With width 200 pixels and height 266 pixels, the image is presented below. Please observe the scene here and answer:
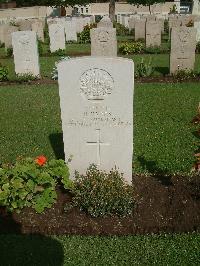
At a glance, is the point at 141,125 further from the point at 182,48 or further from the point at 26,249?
the point at 182,48

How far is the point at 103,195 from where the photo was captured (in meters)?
4.70

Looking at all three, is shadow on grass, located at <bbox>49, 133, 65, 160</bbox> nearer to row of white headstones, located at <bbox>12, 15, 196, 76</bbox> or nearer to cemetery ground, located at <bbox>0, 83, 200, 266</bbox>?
cemetery ground, located at <bbox>0, 83, 200, 266</bbox>

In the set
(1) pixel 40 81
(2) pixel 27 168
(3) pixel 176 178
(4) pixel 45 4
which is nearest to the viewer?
(2) pixel 27 168

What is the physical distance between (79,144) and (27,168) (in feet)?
2.47

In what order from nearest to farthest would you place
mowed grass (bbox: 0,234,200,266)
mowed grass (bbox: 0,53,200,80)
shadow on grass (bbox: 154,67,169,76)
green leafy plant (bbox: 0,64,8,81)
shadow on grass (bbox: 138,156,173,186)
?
mowed grass (bbox: 0,234,200,266) < shadow on grass (bbox: 138,156,173,186) < green leafy plant (bbox: 0,64,8,81) < shadow on grass (bbox: 154,67,169,76) < mowed grass (bbox: 0,53,200,80)

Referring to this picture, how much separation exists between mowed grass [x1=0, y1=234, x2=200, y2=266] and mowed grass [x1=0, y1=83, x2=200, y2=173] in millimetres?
1866

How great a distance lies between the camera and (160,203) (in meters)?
5.04

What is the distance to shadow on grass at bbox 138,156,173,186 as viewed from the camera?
5650 mm

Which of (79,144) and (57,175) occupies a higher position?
(79,144)

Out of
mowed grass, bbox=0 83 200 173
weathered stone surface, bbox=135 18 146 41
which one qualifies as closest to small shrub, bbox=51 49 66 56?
weathered stone surface, bbox=135 18 146 41

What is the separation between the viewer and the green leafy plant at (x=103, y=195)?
15.5 feet

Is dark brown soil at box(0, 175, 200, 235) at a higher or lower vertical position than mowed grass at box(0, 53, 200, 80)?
lower

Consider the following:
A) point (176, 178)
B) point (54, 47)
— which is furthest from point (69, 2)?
point (176, 178)

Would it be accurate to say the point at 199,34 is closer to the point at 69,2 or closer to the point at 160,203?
the point at 160,203
